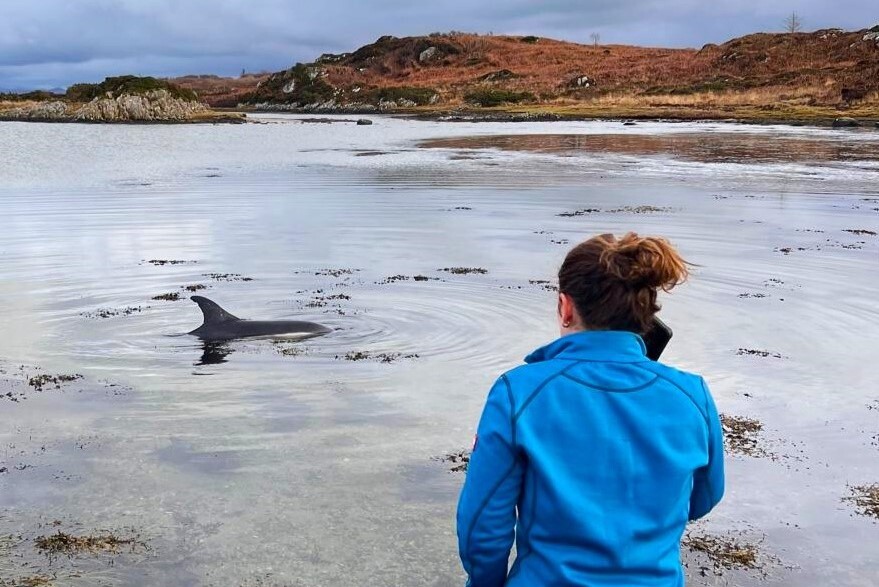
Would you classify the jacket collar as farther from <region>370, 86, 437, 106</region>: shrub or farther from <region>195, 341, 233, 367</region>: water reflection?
<region>370, 86, 437, 106</region>: shrub

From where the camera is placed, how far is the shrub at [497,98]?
345ft

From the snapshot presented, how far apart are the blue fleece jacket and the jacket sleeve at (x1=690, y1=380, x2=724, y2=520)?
9 cm

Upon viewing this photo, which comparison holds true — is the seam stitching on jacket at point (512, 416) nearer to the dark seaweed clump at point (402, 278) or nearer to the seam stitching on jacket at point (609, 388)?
the seam stitching on jacket at point (609, 388)

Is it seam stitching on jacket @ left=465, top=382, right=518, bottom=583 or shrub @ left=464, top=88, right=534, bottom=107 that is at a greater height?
shrub @ left=464, top=88, right=534, bottom=107

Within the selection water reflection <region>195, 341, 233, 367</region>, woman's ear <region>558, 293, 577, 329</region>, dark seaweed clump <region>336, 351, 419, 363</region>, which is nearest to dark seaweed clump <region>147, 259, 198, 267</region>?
water reflection <region>195, 341, 233, 367</region>

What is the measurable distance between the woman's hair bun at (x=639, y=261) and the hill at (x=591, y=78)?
72.4 metres

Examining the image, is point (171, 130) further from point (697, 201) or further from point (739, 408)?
point (739, 408)

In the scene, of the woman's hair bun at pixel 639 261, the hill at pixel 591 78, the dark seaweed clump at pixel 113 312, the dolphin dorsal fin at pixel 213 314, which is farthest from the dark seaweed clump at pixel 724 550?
the hill at pixel 591 78

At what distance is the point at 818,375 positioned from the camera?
957 centimetres

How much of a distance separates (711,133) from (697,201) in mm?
35035

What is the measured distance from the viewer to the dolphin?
11.1 meters

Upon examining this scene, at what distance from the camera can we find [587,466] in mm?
3029

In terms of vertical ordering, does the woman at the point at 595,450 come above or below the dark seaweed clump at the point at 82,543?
above

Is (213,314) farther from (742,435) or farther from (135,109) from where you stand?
(135,109)
